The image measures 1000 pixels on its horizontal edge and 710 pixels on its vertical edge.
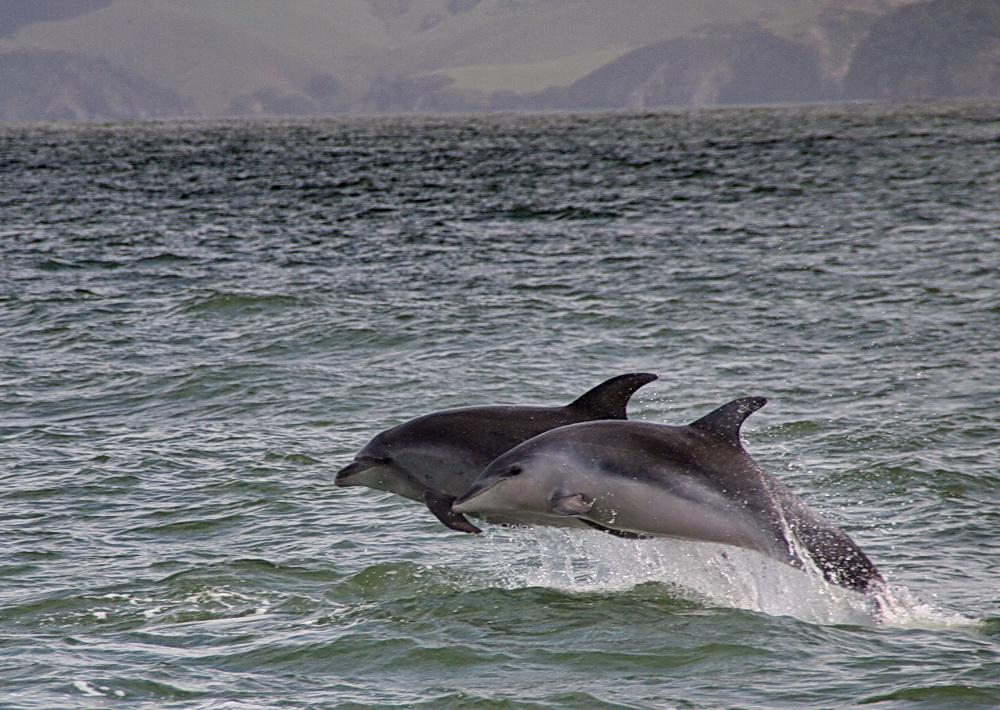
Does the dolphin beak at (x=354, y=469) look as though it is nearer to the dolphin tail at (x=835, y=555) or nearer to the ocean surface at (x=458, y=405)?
the ocean surface at (x=458, y=405)

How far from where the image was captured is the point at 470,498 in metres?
8.93

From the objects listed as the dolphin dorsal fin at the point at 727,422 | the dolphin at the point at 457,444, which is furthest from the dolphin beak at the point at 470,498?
the dolphin dorsal fin at the point at 727,422

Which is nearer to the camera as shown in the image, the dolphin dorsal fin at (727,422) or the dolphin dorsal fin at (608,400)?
the dolphin dorsal fin at (727,422)

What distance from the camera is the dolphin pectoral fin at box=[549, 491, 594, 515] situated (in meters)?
8.66

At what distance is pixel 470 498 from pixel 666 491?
134 centimetres

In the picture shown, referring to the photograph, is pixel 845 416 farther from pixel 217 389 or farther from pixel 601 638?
pixel 217 389

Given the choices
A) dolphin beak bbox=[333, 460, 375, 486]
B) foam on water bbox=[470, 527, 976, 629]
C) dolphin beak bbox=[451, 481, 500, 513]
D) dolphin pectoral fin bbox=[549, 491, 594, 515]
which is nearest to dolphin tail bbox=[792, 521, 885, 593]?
foam on water bbox=[470, 527, 976, 629]

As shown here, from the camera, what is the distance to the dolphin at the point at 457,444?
9.59 m

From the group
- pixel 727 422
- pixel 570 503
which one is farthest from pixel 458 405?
pixel 570 503

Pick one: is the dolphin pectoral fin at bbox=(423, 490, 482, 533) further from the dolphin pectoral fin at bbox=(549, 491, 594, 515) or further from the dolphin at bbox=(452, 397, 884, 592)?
the dolphin pectoral fin at bbox=(549, 491, 594, 515)

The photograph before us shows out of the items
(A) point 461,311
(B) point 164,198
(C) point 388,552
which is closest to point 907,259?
(A) point 461,311

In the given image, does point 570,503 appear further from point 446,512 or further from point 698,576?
point 698,576

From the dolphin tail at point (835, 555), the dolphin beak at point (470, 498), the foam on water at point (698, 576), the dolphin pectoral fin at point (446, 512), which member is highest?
the dolphin beak at point (470, 498)

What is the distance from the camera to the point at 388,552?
37.1 feet
